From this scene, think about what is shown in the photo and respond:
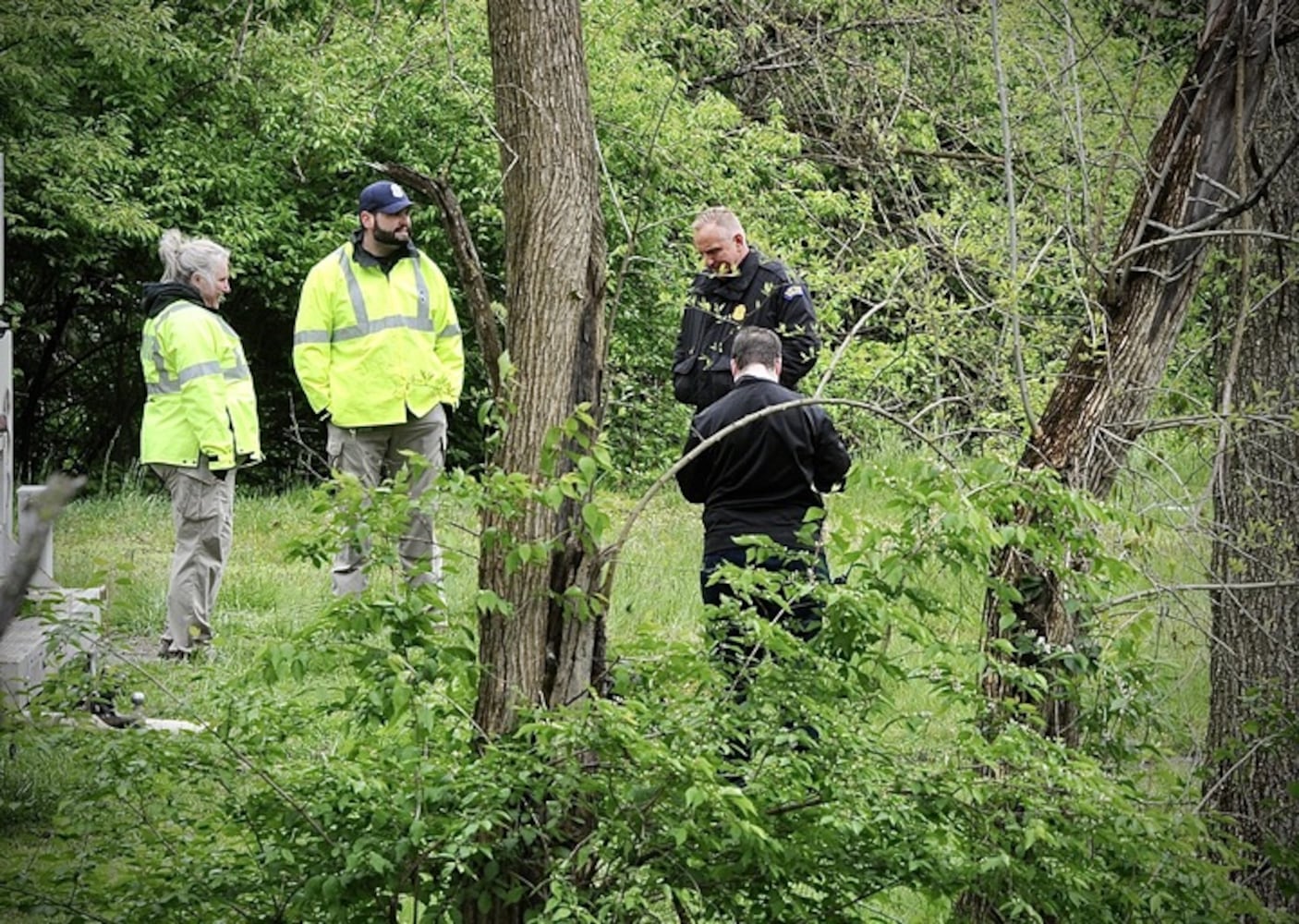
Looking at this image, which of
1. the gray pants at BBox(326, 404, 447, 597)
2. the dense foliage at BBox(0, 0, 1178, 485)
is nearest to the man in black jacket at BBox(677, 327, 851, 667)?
the dense foliage at BBox(0, 0, 1178, 485)

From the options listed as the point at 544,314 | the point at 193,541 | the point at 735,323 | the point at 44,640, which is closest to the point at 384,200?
the point at 193,541

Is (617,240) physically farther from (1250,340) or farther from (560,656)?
(560,656)

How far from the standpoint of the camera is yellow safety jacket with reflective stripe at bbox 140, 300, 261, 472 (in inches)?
325

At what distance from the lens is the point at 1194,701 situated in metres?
8.71

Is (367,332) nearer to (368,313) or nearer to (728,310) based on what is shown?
(368,313)

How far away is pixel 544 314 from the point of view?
15.2 feet

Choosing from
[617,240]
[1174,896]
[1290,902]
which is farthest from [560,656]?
[617,240]

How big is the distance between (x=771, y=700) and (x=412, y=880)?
939mm

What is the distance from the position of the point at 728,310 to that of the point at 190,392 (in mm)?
2695

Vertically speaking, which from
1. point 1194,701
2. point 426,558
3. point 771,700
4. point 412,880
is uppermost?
point 426,558

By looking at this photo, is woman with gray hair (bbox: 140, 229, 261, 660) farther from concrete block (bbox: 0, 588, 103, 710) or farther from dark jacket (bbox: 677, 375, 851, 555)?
dark jacket (bbox: 677, 375, 851, 555)

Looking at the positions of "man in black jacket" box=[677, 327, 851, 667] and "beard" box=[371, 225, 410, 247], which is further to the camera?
"beard" box=[371, 225, 410, 247]

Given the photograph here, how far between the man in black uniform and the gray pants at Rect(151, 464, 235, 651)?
7.96 ft

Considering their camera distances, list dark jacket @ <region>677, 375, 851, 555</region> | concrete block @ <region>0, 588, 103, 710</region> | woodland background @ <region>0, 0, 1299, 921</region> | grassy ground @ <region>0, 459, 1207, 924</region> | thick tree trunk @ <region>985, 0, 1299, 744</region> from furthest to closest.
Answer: dark jacket @ <region>677, 375, 851, 555</region>, thick tree trunk @ <region>985, 0, 1299, 744</region>, grassy ground @ <region>0, 459, 1207, 924</region>, concrete block @ <region>0, 588, 103, 710</region>, woodland background @ <region>0, 0, 1299, 921</region>
